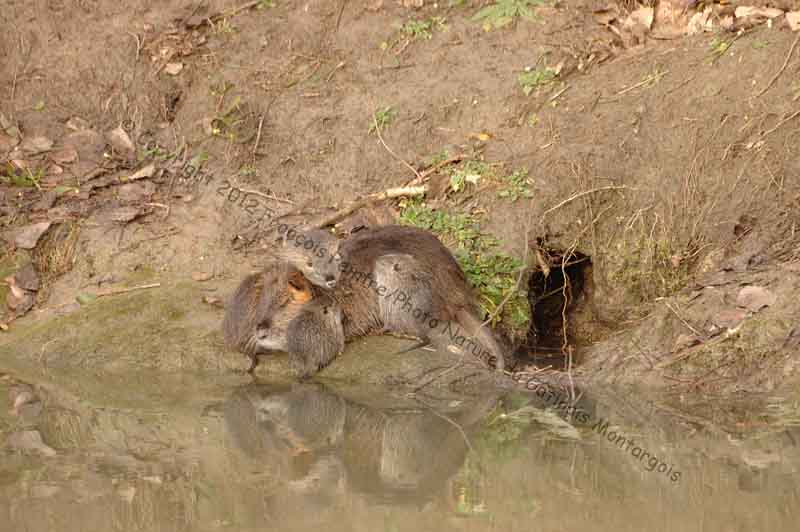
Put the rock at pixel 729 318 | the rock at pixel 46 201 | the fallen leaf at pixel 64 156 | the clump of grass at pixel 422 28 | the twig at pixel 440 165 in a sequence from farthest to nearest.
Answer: the clump of grass at pixel 422 28, the fallen leaf at pixel 64 156, the rock at pixel 46 201, the twig at pixel 440 165, the rock at pixel 729 318

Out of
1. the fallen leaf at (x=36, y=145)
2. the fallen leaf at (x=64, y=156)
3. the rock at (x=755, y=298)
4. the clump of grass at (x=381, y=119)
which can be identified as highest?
the fallen leaf at (x=36, y=145)

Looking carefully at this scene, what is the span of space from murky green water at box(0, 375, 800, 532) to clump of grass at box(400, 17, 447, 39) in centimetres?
363

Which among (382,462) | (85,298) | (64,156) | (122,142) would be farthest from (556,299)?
(64,156)

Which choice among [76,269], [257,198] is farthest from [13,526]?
[257,198]

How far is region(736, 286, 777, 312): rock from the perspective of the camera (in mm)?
6320

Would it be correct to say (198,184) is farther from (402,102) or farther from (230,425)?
(230,425)

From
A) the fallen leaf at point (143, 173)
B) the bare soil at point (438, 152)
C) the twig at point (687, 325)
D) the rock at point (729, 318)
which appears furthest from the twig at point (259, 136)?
the rock at point (729, 318)

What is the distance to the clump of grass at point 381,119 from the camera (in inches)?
332

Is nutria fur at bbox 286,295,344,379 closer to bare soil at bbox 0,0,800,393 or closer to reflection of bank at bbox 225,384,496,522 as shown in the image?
reflection of bank at bbox 225,384,496,522

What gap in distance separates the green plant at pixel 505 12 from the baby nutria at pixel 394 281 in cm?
263

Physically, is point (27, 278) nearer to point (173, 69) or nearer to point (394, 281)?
point (173, 69)

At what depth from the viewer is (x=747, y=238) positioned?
692cm

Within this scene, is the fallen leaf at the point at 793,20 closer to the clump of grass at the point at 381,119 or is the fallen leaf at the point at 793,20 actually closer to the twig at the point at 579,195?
the twig at the point at 579,195

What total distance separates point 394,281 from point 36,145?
12.4 ft
